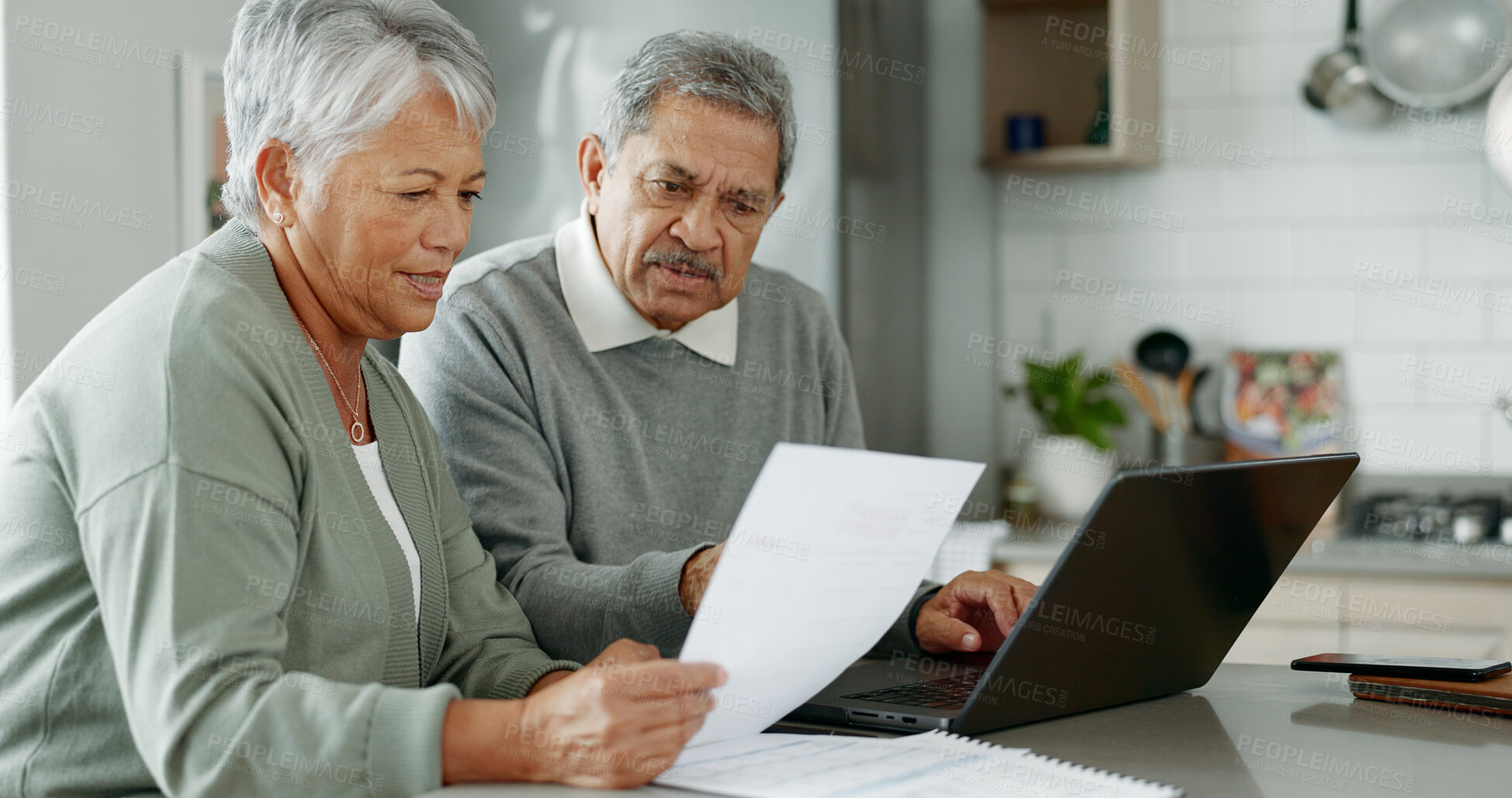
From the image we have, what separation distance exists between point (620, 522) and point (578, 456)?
0.09 metres

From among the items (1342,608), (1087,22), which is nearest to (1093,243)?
(1087,22)

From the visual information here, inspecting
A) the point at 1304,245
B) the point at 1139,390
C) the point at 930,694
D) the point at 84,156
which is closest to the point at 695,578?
the point at 930,694

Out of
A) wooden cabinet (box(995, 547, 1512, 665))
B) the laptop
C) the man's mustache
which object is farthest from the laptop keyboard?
wooden cabinet (box(995, 547, 1512, 665))

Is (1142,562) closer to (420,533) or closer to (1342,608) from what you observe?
(420,533)

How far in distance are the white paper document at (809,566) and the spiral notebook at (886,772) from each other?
0.11 ft

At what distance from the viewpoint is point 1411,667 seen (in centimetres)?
107

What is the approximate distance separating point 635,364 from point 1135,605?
704 millimetres

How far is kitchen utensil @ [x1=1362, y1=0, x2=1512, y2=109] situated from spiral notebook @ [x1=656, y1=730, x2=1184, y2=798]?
6.98 ft

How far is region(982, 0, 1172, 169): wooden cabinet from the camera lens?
8.98ft

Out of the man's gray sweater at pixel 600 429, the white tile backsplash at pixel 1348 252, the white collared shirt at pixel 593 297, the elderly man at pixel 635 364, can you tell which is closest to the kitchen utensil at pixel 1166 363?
the white tile backsplash at pixel 1348 252

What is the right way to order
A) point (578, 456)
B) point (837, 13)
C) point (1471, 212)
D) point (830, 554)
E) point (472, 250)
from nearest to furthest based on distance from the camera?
1. point (830, 554)
2. point (578, 456)
3. point (837, 13)
4. point (472, 250)
5. point (1471, 212)

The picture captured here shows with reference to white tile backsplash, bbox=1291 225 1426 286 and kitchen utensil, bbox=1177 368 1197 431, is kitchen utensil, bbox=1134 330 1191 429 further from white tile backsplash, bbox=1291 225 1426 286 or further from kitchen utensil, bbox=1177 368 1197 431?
white tile backsplash, bbox=1291 225 1426 286

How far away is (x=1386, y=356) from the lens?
2686 mm

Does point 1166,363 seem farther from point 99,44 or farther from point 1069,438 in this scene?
point 99,44
